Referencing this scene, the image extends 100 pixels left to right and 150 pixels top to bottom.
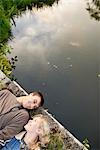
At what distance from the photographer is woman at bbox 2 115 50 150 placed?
4.50 metres

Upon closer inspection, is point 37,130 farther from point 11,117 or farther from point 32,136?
point 11,117

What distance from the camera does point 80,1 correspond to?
9.86 m

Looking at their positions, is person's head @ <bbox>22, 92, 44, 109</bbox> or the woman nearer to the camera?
the woman

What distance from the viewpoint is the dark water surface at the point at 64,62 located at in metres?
6.23

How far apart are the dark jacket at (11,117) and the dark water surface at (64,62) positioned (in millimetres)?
1362

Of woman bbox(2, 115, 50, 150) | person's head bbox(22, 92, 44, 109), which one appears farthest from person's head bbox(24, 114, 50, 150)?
person's head bbox(22, 92, 44, 109)

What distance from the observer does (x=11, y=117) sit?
15.2ft

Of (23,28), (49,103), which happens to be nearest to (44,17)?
(23,28)

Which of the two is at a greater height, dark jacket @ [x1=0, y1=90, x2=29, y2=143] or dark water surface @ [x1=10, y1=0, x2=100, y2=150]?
dark jacket @ [x1=0, y1=90, x2=29, y2=143]

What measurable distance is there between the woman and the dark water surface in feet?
4.22

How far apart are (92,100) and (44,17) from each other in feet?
10.4

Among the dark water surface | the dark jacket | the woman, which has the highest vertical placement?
the dark jacket

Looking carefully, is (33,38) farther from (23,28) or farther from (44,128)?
(44,128)

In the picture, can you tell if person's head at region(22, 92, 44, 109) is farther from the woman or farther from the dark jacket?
the woman
